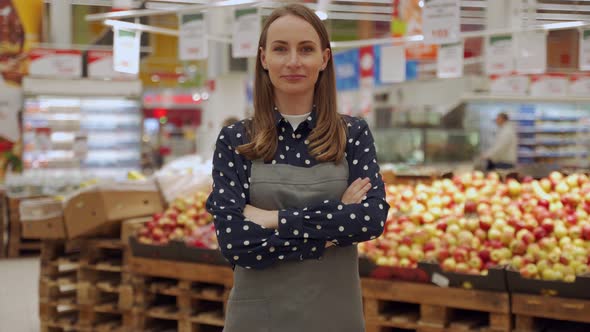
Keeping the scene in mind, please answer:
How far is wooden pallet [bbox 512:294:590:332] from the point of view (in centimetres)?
353

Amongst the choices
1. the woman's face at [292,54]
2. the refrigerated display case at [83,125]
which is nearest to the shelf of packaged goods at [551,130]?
the refrigerated display case at [83,125]

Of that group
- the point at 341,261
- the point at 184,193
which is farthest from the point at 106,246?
the point at 341,261

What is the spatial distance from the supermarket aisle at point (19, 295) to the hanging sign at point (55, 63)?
3448mm

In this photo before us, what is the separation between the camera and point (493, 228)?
441cm

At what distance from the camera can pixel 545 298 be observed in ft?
11.9

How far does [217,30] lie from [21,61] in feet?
15.4

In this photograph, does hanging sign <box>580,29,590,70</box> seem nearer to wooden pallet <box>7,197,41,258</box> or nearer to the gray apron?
the gray apron

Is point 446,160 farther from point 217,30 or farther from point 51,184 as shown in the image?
point 51,184

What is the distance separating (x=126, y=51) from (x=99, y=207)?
3.00 metres

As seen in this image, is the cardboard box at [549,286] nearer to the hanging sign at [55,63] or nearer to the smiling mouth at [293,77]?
the smiling mouth at [293,77]

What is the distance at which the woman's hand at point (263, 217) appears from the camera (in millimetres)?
2104

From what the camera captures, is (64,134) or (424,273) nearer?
(424,273)

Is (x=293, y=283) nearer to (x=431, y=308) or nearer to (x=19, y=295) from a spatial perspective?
(x=431, y=308)

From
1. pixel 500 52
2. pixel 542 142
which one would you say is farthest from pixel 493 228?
pixel 542 142
